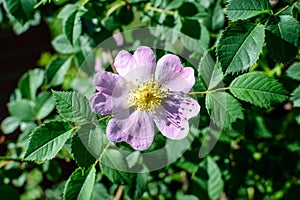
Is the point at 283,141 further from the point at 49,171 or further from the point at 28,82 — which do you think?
the point at 28,82

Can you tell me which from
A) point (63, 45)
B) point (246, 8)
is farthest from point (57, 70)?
point (246, 8)

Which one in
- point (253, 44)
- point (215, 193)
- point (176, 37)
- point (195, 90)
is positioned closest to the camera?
point (253, 44)

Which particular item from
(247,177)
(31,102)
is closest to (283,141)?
(247,177)

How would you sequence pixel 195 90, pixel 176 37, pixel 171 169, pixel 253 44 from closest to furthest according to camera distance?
pixel 253 44
pixel 195 90
pixel 176 37
pixel 171 169

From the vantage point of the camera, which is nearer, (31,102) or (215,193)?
(215,193)

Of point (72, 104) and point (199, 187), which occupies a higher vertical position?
point (72, 104)

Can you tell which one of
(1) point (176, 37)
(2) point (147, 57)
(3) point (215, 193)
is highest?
(2) point (147, 57)

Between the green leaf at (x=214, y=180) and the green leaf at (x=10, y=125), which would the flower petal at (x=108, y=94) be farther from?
the green leaf at (x=10, y=125)
